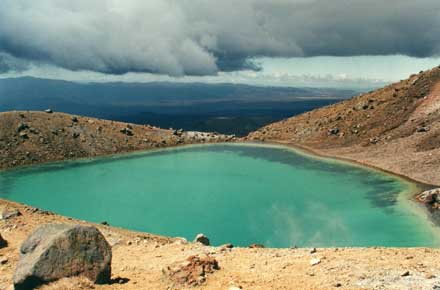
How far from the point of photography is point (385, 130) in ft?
329

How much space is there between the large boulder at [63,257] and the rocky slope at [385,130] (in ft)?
197

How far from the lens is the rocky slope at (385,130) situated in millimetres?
79625

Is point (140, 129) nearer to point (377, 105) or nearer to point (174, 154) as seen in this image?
point (174, 154)

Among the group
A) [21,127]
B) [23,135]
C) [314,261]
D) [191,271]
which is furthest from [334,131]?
[191,271]

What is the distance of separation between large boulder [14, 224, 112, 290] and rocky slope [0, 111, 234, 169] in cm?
9091

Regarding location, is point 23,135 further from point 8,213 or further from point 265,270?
point 265,270

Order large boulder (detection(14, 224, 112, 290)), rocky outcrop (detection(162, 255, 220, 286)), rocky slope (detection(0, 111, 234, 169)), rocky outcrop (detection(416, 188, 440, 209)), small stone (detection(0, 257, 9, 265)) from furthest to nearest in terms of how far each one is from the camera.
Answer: rocky slope (detection(0, 111, 234, 169)), rocky outcrop (detection(416, 188, 440, 209)), small stone (detection(0, 257, 9, 265)), rocky outcrop (detection(162, 255, 220, 286)), large boulder (detection(14, 224, 112, 290))

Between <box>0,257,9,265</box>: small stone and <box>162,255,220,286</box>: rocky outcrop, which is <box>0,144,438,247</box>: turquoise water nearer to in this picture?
<box>0,257,9,265</box>: small stone

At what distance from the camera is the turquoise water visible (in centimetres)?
4465

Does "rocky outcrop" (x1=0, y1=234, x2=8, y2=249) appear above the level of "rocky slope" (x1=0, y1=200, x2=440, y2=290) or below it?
below

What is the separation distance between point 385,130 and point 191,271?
9117cm

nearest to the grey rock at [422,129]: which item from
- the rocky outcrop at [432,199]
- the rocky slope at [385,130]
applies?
Answer: the rocky slope at [385,130]

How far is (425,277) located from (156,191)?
173 ft

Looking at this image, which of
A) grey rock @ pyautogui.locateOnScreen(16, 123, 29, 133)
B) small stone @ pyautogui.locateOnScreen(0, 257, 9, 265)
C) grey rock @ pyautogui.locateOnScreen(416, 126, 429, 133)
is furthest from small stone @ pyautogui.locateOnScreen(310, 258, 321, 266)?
grey rock @ pyautogui.locateOnScreen(16, 123, 29, 133)
